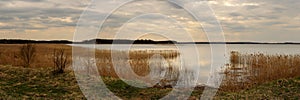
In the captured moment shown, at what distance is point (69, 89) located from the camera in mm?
9680

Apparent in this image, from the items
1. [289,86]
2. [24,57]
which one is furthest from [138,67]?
[289,86]

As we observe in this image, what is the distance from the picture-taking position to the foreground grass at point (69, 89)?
912 centimetres

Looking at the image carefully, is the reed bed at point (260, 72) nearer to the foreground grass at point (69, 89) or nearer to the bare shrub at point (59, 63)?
the foreground grass at point (69, 89)

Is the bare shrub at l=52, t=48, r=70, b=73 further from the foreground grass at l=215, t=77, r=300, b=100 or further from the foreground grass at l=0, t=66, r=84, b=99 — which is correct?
the foreground grass at l=215, t=77, r=300, b=100

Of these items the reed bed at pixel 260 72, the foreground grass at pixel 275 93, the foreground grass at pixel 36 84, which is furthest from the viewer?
the reed bed at pixel 260 72

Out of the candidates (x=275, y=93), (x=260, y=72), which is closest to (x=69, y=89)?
(x=275, y=93)

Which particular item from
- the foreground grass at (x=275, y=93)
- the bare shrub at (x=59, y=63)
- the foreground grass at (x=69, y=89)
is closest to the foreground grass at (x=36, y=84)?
the foreground grass at (x=69, y=89)

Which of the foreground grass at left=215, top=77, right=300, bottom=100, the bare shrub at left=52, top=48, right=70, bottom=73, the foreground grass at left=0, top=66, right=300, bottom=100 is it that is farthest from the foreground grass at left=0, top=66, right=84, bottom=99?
the foreground grass at left=215, top=77, right=300, bottom=100

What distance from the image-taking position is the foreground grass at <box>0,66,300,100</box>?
9.12 m

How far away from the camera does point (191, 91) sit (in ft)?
32.9

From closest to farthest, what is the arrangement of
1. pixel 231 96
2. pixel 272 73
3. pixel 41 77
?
pixel 231 96 < pixel 41 77 < pixel 272 73

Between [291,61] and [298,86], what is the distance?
7205 millimetres

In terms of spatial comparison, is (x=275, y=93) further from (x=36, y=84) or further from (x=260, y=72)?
(x=36, y=84)

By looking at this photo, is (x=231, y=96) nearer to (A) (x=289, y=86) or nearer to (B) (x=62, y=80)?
(A) (x=289, y=86)
